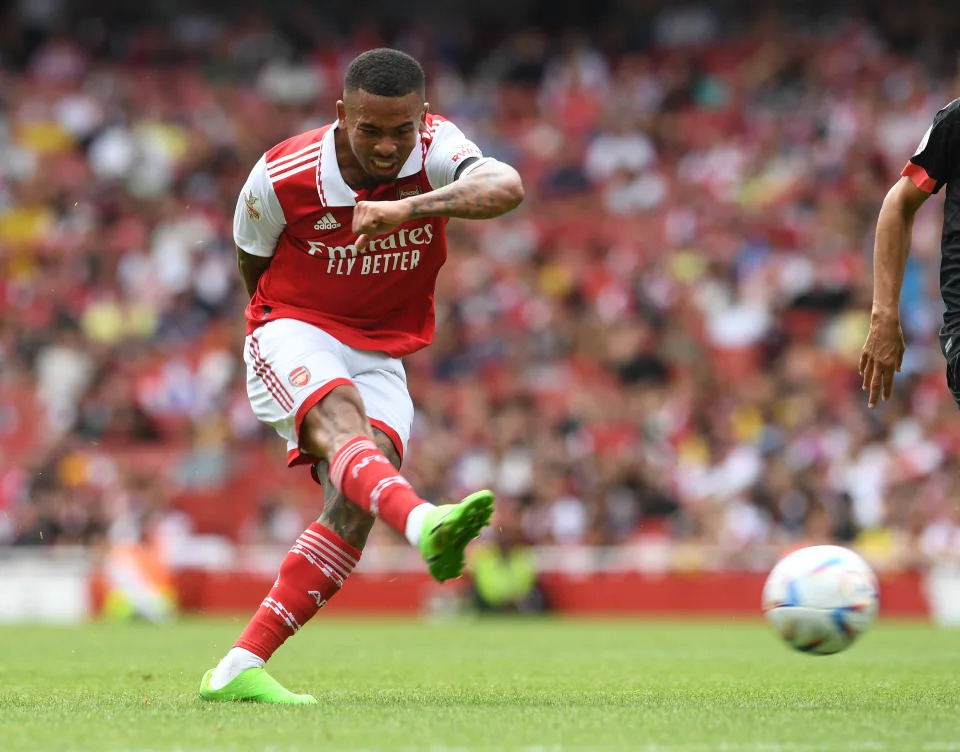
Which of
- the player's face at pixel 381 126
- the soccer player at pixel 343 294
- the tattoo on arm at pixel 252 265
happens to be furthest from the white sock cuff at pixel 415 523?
the tattoo on arm at pixel 252 265

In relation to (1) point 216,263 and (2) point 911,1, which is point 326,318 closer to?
(1) point 216,263

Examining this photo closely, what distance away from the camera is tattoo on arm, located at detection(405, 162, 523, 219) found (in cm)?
537

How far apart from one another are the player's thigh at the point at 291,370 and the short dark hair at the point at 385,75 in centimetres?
102

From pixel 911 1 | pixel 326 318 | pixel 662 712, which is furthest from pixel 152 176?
pixel 662 712

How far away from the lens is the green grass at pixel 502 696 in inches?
178

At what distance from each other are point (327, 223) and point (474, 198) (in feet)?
2.71

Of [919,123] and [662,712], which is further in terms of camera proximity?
[919,123]

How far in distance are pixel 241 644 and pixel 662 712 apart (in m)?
1.66

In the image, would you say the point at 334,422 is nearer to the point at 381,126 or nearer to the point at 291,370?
the point at 291,370

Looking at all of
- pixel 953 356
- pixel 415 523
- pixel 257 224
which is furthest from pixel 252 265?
pixel 953 356

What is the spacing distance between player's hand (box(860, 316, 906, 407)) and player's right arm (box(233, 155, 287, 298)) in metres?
2.41

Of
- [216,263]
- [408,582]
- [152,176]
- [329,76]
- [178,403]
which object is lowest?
[408,582]

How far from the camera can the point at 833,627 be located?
6.03 m

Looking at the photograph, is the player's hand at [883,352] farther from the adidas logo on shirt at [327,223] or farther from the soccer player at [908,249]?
the adidas logo on shirt at [327,223]
